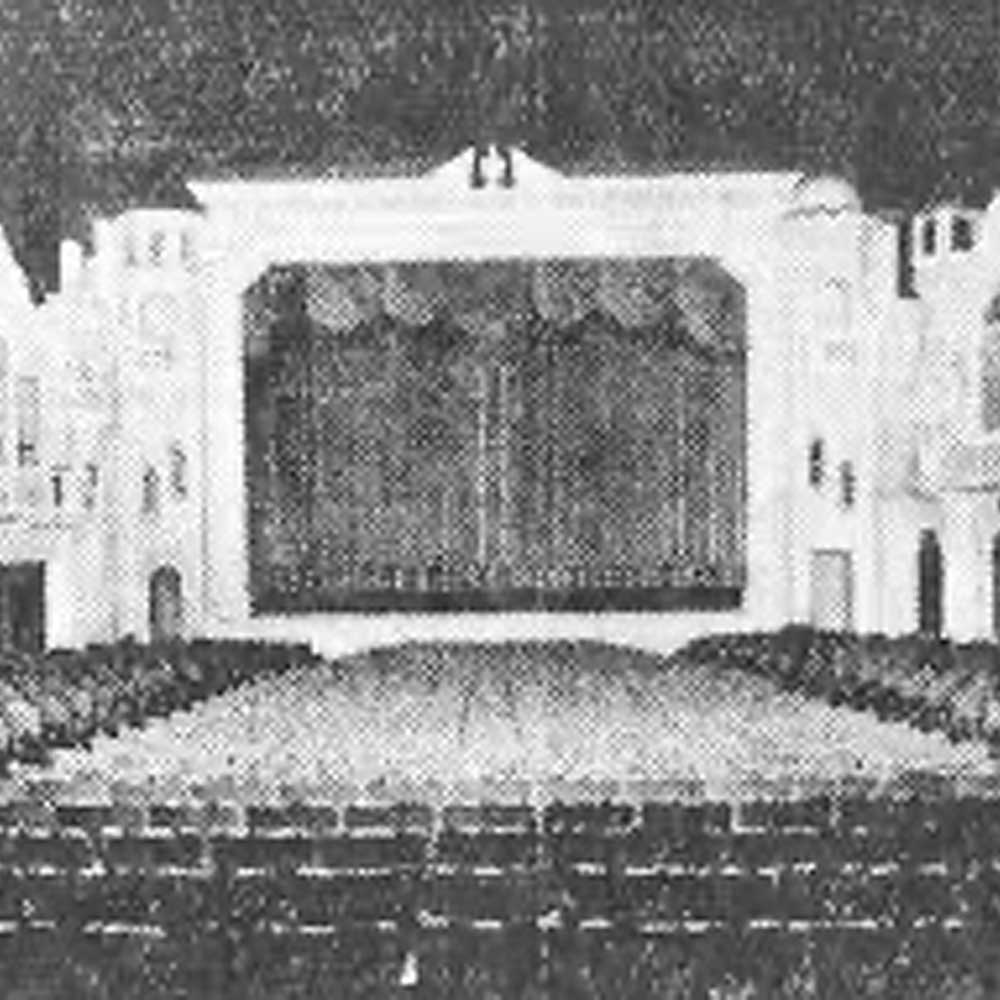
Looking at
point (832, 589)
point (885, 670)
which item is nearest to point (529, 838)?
point (885, 670)

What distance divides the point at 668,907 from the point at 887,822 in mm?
647

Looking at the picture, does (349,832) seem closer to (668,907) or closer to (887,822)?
(668,907)

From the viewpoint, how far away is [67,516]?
1841cm

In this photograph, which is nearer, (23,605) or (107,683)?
(107,683)

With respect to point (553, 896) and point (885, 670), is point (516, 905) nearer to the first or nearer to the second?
point (553, 896)

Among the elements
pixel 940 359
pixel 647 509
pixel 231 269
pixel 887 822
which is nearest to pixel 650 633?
pixel 647 509

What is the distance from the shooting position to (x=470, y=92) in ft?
60.0

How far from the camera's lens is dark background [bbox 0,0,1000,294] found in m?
17.4

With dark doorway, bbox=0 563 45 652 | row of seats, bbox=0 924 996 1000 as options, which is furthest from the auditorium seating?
dark doorway, bbox=0 563 45 652

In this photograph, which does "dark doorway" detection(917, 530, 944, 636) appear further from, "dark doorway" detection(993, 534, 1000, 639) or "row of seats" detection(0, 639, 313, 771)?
"row of seats" detection(0, 639, 313, 771)

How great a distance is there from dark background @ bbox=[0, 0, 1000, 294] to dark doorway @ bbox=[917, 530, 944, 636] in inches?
96.2

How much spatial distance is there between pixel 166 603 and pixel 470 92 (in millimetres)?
4448

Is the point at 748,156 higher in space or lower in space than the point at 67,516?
higher

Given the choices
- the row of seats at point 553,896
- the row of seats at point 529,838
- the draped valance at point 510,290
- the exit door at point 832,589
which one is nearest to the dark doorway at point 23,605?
the draped valance at point 510,290
